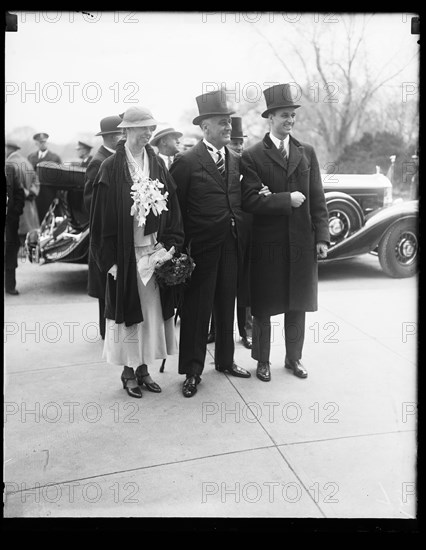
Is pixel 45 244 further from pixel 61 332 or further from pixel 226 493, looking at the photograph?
pixel 226 493

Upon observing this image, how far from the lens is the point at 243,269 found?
434cm

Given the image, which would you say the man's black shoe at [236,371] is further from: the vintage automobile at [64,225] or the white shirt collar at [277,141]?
the vintage automobile at [64,225]

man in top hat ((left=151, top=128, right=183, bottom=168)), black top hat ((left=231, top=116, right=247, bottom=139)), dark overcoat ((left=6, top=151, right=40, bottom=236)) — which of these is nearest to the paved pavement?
black top hat ((left=231, top=116, right=247, bottom=139))

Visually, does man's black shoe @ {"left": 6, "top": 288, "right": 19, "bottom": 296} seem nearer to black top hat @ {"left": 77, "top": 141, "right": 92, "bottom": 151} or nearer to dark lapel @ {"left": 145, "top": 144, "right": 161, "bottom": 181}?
black top hat @ {"left": 77, "top": 141, "right": 92, "bottom": 151}

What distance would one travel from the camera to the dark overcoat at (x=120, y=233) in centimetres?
383

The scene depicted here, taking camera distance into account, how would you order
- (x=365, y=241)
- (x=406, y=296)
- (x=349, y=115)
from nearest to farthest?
(x=406, y=296) → (x=365, y=241) → (x=349, y=115)

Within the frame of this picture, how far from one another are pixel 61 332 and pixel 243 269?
219cm

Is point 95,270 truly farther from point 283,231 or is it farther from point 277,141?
point 277,141

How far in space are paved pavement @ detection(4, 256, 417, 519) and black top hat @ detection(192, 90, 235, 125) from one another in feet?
6.34

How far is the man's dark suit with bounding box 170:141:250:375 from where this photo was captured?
4.11 m

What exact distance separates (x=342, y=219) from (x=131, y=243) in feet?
14.4

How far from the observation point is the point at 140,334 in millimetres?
4031
